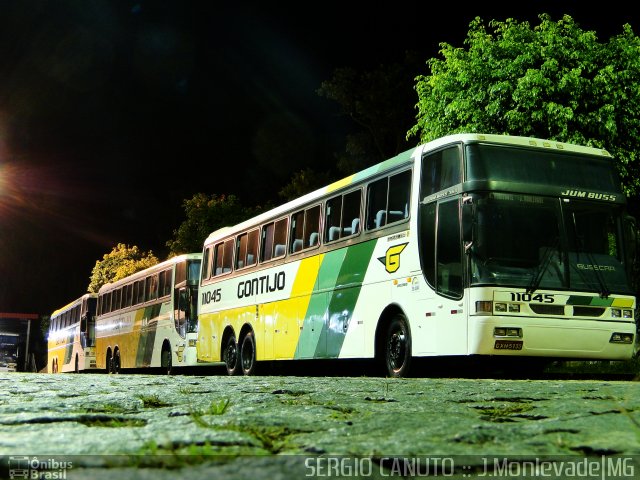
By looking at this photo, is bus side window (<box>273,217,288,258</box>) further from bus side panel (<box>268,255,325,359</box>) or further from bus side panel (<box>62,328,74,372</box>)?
bus side panel (<box>62,328,74,372</box>)

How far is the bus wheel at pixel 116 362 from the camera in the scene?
34219mm

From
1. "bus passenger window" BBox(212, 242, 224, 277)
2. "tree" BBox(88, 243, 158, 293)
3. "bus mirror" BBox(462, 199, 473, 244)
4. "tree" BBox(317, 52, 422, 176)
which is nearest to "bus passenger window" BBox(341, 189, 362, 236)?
"bus mirror" BBox(462, 199, 473, 244)

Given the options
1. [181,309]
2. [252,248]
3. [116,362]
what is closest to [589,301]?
[252,248]

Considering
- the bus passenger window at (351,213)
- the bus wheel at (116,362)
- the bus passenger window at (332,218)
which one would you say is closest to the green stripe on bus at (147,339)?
the bus wheel at (116,362)

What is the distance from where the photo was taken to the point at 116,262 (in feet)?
250

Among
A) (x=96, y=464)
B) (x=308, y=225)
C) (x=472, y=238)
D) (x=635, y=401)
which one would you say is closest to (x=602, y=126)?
(x=308, y=225)

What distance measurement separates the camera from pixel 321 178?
57.1 m

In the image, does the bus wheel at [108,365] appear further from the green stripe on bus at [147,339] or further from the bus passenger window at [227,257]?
the bus passenger window at [227,257]

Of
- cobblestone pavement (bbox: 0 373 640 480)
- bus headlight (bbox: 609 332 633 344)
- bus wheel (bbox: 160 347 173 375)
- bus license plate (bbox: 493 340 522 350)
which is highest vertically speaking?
bus headlight (bbox: 609 332 633 344)

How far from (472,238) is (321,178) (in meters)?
45.1

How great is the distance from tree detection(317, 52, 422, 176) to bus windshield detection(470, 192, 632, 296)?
39.2 m

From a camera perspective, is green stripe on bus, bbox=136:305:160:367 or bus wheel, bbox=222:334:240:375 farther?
green stripe on bus, bbox=136:305:160:367

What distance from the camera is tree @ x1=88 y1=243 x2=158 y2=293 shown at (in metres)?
74.2

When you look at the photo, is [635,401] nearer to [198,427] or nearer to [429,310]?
[198,427]
